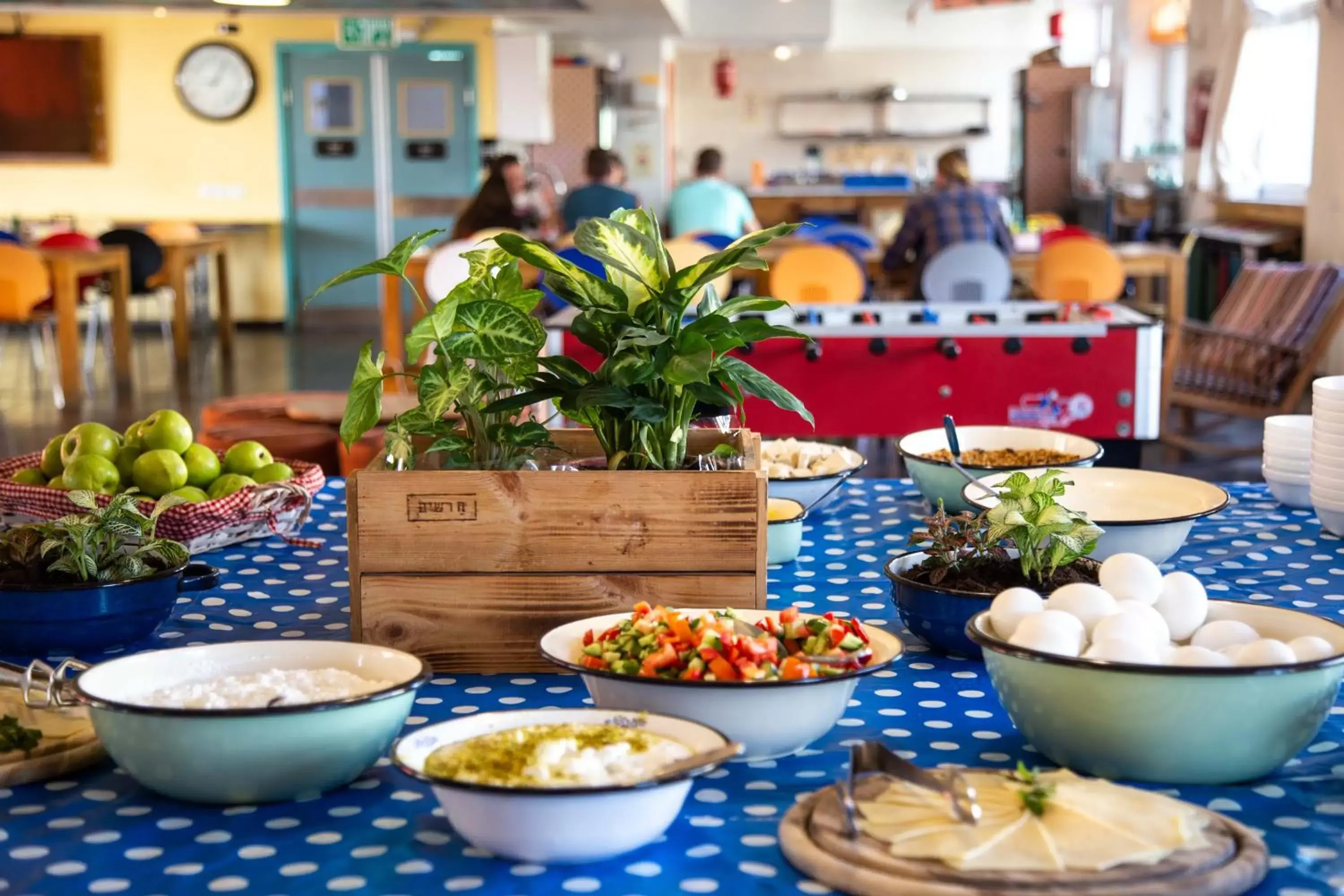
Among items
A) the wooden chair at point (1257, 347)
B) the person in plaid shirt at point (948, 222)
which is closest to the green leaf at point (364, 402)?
the wooden chair at point (1257, 347)

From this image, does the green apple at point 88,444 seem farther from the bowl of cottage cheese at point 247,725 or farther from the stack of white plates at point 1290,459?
the stack of white plates at point 1290,459

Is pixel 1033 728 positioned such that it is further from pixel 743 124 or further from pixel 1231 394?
pixel 743 124

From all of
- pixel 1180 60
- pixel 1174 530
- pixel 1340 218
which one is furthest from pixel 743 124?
pixel 1174 530

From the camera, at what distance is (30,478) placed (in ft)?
7.20

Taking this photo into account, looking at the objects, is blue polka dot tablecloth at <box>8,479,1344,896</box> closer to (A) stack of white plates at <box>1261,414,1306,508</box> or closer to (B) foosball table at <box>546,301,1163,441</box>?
(A) stack of white plates at <box>1261,414,1306,508</box>

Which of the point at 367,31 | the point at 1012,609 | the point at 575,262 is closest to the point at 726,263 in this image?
the point at 1012,609

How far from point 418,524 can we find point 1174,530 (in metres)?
0.97

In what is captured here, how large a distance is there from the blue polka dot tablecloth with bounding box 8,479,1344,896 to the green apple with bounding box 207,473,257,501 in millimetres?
402

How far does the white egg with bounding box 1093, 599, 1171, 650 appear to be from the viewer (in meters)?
1.23

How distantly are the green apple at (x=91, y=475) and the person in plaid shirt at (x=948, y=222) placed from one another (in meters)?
5.43

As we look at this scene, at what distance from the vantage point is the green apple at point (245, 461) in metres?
2.21

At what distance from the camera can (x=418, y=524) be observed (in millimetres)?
1557

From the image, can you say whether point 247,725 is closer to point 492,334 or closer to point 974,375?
point 492,334

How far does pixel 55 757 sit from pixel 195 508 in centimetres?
78
